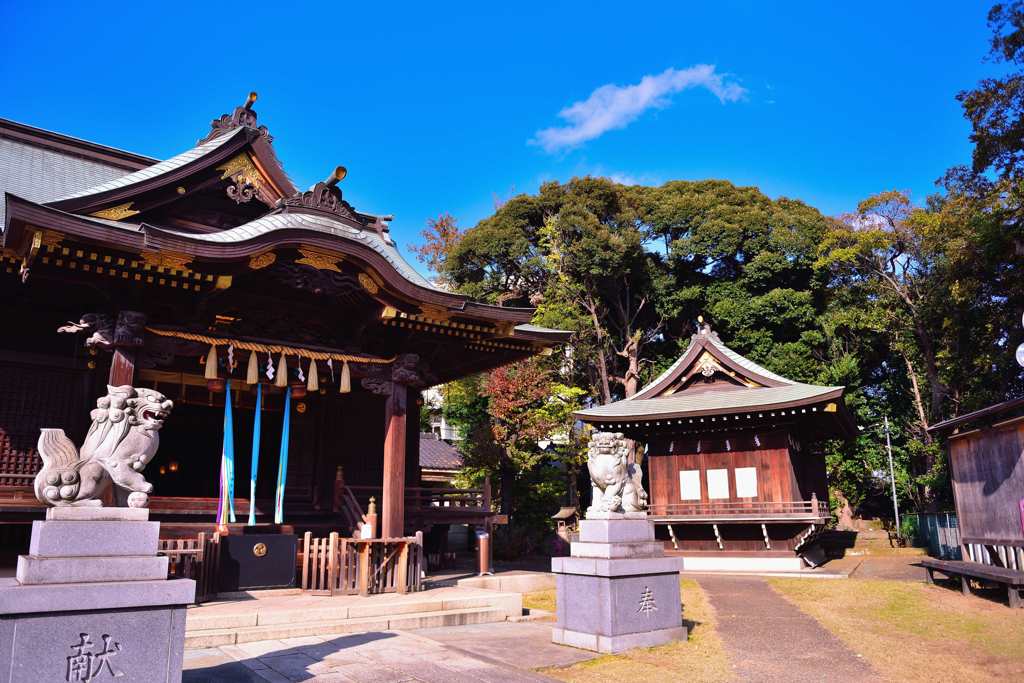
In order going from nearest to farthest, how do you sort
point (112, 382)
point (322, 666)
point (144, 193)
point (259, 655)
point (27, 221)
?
point (322, 666)
point (259, 655)
point (27, 221)
point (112, 382)
point (144, 193)

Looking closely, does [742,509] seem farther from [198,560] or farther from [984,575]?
[198,560]

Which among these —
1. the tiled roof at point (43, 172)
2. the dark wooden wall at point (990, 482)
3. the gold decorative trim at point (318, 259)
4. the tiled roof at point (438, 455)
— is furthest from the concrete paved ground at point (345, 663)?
the tiled roof at point (438, 455)

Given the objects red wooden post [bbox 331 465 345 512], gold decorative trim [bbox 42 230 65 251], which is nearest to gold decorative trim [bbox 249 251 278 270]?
gold decorative trim [bbox 42 230 65 251]

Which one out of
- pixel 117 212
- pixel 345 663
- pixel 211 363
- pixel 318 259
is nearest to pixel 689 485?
pixel 318 259

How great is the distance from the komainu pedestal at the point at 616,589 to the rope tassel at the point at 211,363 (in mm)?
6516

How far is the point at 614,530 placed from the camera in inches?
331

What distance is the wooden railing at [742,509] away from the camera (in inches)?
805

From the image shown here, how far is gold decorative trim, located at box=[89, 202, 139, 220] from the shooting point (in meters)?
12.5

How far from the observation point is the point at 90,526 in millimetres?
5109

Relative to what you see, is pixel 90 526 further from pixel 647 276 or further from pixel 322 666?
pixel 647 276

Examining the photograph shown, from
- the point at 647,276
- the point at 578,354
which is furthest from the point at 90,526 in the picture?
the point at 647,276

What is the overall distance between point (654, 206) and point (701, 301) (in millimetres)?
5587

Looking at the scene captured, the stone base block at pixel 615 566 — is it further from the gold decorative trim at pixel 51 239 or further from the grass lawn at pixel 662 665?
the gold decorative trim at pixel 51 239

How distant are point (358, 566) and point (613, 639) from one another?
5101 millimetres
